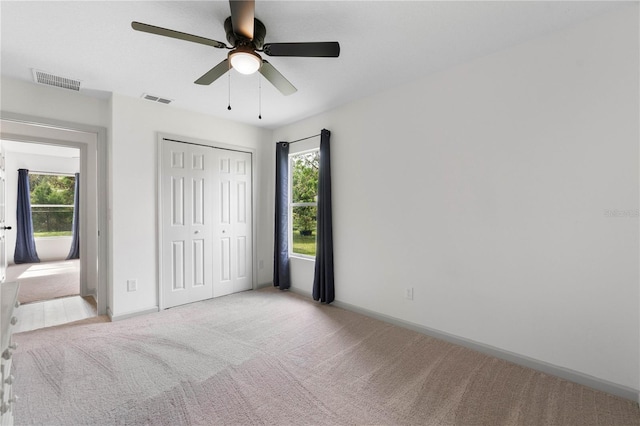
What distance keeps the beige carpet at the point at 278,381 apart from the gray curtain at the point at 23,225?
16.2 feet

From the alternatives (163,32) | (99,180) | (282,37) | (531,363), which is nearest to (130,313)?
(99,180)

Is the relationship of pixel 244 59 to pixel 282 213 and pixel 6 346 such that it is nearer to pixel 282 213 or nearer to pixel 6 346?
pixel 6 346

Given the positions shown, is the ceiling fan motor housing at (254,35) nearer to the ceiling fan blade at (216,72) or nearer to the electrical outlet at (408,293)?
the ceiling fan blade at (216,72)

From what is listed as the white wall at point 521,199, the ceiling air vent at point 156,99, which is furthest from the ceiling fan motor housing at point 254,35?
the ceiling air vent at point 156,99

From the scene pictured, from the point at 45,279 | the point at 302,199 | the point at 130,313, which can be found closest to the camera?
the point at 130,313

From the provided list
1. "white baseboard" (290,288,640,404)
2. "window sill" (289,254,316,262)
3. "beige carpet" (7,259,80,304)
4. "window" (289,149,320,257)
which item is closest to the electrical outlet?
"white baseboard" (290,288,640,404)

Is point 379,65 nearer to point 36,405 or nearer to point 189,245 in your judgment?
point 189,245

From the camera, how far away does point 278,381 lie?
6.92 ft

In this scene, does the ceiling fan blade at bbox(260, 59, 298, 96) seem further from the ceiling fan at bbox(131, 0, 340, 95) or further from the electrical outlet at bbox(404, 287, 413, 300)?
the electrical outlet at bbox(404, 287, 413, 300)

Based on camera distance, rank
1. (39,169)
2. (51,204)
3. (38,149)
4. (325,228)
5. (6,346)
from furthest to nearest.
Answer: (51,204)
(39,169)
(38,149)
(325,228)
(6,346)

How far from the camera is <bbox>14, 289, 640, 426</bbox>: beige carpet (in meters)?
1.76

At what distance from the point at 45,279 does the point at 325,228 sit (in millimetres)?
4986

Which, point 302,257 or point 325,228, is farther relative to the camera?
point 302,257

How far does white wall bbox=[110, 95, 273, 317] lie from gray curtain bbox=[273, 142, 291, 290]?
1296mm
